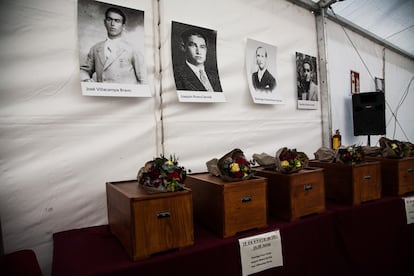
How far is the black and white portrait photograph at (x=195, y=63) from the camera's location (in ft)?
4.05

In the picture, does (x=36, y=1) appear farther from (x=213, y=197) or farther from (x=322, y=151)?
(x=322, y=151)

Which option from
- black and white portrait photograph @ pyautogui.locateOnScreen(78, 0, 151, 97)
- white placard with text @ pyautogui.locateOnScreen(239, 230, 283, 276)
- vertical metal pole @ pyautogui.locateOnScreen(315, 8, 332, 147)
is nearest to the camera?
white placard with text @ pyautogui.locateOnScreen(239, 230, 283, 276)

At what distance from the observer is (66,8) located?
3.29 ft

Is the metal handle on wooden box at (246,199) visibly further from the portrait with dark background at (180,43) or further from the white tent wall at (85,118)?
the portrait with dark background at (180,43)

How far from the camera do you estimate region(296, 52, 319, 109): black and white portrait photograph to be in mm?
1760

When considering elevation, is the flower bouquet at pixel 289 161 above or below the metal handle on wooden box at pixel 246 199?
above

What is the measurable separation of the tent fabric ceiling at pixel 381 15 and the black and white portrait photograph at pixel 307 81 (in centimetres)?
46

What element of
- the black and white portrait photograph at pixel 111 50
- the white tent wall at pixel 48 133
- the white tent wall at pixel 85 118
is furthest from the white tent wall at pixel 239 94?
the white tent wall at pixel 48 133

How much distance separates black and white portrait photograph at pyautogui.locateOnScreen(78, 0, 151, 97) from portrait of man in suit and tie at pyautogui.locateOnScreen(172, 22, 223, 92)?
0.59ft

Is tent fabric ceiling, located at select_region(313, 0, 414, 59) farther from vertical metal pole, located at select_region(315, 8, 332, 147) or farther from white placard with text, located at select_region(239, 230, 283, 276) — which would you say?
white placard with text, located at select_region(239, 230, 283, 276)

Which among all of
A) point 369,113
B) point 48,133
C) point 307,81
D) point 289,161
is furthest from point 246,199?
point 369,113

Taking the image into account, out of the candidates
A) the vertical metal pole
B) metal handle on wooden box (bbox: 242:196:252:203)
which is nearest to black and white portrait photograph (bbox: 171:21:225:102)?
metal handle on wooden box (bbox: 242:196:252:203)

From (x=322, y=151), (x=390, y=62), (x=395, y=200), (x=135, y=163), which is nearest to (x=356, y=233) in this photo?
(x=395, y=200)

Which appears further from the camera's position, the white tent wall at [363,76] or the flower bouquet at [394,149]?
the white tent wall at [363,76]
